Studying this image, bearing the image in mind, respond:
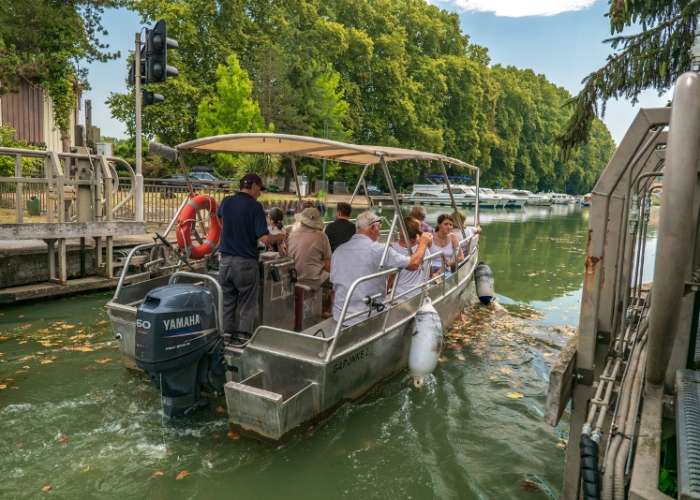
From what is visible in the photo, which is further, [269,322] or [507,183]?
[507,183]

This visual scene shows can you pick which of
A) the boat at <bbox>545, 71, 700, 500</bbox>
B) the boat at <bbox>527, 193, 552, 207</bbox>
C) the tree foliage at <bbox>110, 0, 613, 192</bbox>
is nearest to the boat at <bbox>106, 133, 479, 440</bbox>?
the boat at <bbox>545, 71, 700, 500</bbox>

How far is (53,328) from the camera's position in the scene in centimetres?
848

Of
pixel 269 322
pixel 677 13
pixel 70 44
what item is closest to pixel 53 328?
pixel 269 322

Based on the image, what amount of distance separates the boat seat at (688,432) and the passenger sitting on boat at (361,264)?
3.43 meters

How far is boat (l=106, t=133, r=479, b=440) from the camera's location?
4664 millimetres

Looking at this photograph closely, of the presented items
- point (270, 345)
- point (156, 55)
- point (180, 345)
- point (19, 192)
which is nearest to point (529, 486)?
point (270, 345)

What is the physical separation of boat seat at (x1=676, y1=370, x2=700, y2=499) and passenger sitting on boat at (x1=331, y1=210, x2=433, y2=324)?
3429 millimetres

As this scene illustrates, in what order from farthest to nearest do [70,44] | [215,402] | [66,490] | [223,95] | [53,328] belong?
[223,95], [70,44], [53,328], [215,402], [66,490]

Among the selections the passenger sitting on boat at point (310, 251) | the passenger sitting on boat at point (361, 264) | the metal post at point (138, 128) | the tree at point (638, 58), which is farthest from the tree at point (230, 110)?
the passenger sitting on boat at point (361, 264)

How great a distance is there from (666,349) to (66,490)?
4.21m

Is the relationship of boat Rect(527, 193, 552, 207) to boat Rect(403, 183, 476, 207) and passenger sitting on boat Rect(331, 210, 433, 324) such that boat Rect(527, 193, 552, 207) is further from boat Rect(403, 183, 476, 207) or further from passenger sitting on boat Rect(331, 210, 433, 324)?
passenger sitting on boat Rect(331, 210, 433, 324)

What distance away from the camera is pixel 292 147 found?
7.37m

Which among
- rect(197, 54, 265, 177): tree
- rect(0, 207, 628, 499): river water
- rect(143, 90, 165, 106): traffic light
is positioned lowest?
rect(0, 207, 628, 499): river water

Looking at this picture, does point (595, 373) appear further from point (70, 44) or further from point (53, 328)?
point (70, 44)
